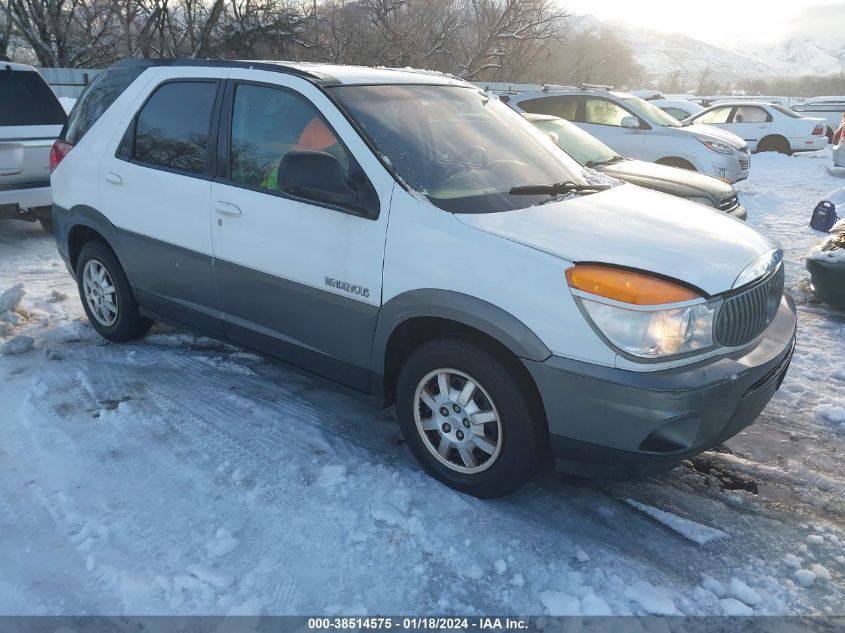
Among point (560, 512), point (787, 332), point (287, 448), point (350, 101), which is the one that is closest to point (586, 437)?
point (560, 512)

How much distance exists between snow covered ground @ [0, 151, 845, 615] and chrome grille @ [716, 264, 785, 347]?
0.86m

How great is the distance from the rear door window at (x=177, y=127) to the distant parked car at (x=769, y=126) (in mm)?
16939

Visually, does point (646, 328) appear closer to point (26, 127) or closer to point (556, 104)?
point (26, 127)

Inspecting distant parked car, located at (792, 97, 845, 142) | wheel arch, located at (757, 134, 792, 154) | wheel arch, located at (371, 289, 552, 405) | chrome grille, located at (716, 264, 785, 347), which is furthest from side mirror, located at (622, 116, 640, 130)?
distant parked car, located at (792, 97, 845, 142)

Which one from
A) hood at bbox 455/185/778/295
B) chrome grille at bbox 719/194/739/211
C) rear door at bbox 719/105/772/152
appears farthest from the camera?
rear door at bbox 719/105/772/152

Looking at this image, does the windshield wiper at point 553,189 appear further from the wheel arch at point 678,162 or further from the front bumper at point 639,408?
the wheel arch at point 678,162

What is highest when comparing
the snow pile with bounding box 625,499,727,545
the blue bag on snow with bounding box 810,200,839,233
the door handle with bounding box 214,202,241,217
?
the door handle with bounding box 214,202,241,217

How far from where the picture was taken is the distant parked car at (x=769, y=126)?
58.0ft

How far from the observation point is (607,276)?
2525mm

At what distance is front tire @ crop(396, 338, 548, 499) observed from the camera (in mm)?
2734

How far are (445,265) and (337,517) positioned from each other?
1.21 m

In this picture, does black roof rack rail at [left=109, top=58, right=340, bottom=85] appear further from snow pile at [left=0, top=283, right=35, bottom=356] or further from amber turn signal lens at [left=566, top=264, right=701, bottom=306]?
snow pile at [left=0, top=283, right=35, bottom=356]

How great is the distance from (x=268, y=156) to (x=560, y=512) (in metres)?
2.34

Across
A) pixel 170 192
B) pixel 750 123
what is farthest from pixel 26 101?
pixel 750 123
